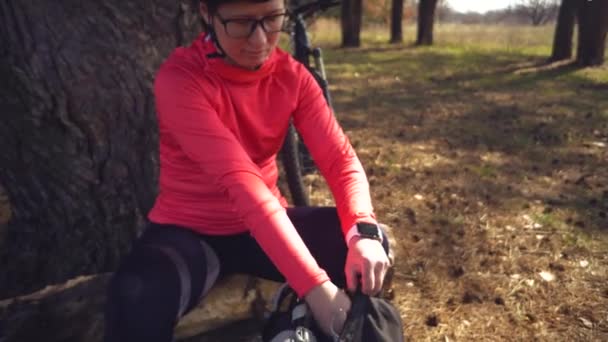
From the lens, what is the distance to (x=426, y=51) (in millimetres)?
16609

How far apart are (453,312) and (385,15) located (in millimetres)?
29387

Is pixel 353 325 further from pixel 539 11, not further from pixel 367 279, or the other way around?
pixel 539 11

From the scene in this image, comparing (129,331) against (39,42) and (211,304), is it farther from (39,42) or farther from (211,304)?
(39,42)

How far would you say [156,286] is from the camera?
72.4 inches

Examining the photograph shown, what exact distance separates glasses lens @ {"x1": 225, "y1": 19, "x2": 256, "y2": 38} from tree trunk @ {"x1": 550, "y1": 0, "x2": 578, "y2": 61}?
11718 millimetres

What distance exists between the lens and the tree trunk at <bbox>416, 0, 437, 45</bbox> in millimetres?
18984

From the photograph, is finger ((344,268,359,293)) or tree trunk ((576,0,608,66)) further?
tree trunk ((576,0,608,66))

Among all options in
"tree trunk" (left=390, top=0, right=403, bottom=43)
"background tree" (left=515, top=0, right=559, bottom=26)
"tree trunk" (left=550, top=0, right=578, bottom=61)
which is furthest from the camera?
"background tree" (left=515, top=0, right=559, bottom=26)

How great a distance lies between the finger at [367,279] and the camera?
1.77 m

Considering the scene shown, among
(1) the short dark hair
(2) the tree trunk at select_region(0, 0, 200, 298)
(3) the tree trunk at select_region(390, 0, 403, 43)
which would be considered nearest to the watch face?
(1) the short dark hair

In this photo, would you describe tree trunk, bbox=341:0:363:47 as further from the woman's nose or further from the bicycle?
the woman's nose

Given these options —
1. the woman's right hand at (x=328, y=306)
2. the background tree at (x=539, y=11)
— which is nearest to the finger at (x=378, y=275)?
the woman's right hand at (x=328, y=306)

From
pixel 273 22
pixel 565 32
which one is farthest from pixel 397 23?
pixel 273 22

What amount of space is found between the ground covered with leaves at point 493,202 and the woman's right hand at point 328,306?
119 centimetres
